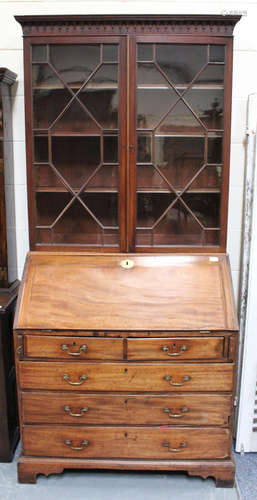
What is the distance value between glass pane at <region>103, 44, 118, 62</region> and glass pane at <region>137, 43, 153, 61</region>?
10cm

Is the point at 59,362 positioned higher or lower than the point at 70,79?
lower

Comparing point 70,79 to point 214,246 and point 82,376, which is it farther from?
point 82,376

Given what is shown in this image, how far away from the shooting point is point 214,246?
1.97 metres

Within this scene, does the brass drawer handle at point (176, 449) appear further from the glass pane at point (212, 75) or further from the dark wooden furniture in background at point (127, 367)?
the glass pane at point (212, 75)

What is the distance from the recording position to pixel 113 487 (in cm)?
187

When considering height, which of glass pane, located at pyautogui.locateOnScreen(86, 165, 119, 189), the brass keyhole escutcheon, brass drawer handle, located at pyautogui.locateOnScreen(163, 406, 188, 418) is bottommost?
brass drawer handle, located at pyautogui.locateOnScreen(163, 406, 188, 418)

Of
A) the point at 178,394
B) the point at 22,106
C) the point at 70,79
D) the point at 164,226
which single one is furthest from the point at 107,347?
the point at 22,106

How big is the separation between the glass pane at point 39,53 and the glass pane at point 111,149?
445mm

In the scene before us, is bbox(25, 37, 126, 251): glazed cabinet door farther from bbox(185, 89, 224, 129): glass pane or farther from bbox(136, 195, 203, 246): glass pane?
bbox(185, 89, 224, 129): glass pane

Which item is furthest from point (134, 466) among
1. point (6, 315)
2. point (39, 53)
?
point (39, 53)

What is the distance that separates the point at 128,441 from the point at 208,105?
5.23 feet

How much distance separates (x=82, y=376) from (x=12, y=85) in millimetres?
1553

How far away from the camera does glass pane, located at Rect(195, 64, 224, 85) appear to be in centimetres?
182

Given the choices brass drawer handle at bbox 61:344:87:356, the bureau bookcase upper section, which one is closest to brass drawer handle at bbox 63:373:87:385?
brass drawer handle at bbox 61:344:87:356
